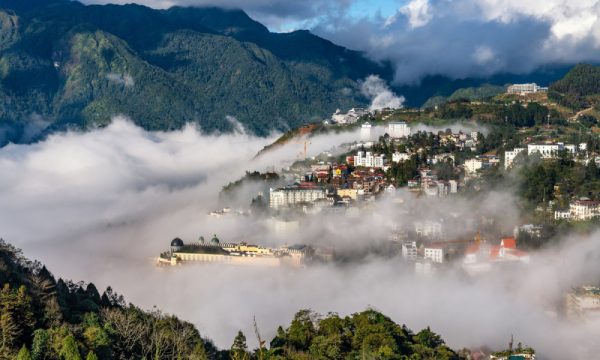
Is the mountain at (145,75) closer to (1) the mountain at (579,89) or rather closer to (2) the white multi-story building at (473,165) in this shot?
(1) the mountain at (579,89)

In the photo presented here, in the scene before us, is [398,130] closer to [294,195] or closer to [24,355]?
[294,195]

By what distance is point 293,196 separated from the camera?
55031 mm

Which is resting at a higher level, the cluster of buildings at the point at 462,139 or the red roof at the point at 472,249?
the cluster of buildings at the point at 462,139

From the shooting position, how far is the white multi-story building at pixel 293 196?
179ft

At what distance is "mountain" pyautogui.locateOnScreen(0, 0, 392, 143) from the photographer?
122 meters

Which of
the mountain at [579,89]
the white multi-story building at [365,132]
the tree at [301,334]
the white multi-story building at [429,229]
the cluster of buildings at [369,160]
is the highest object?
the mountain at [579,89]

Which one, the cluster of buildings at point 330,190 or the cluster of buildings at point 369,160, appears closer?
the cluster of buildings at point 330,190

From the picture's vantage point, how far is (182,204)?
70.0m

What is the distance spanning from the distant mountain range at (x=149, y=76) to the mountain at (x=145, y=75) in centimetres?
17

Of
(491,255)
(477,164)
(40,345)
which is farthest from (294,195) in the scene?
(40,345)

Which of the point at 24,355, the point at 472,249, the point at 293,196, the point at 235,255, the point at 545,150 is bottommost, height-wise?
the point at 235,255

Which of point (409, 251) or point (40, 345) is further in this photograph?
point (409, 251)

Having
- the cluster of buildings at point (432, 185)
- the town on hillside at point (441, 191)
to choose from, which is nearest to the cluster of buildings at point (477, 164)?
the town on hillside at point (441, 191)

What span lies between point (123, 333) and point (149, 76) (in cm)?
10685
